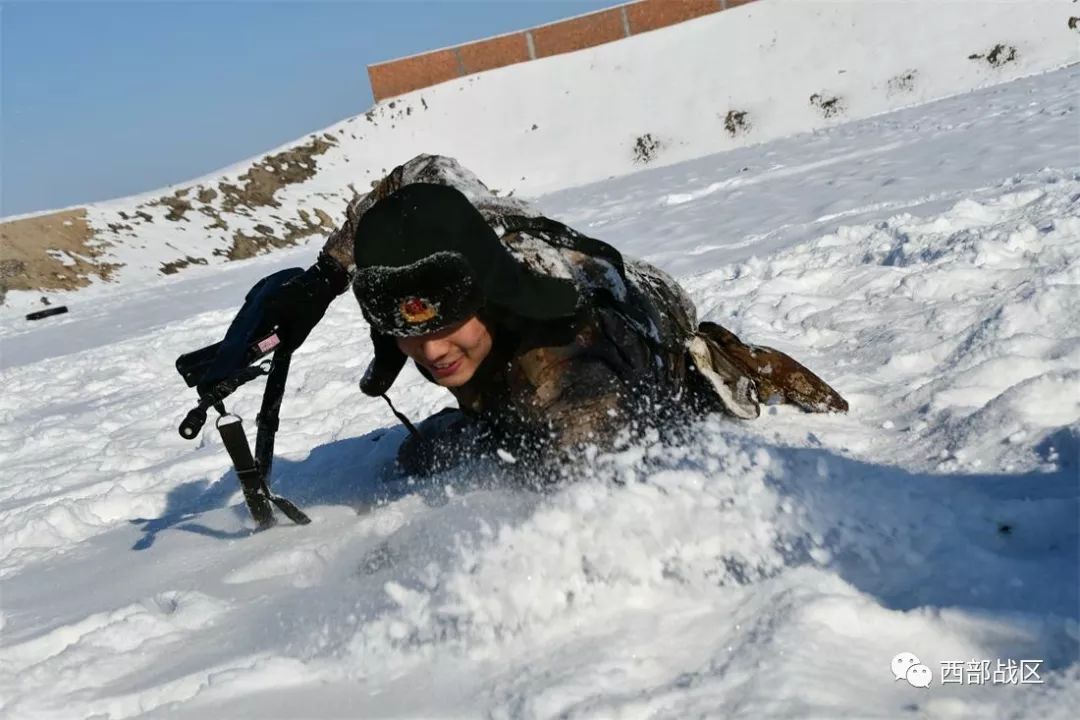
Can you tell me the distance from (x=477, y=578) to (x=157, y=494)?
8.77ft

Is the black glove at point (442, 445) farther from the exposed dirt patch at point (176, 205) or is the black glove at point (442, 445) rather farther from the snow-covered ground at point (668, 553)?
the exposed dirt patch at point (176, 205)

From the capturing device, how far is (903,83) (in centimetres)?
2222

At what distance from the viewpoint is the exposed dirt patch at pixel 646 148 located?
23953 millimetres

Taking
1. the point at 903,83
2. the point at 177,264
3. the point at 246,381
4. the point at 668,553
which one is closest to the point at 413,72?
the point at 177,264

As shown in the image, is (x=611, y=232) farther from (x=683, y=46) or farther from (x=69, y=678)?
(x=683, y=46)

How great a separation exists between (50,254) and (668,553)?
22559mm

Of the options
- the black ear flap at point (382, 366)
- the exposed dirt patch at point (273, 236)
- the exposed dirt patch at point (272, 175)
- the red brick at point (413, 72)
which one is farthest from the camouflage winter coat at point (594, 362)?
the red brick at point (413, 72)

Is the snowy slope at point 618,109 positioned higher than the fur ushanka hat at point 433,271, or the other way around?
the fur ushanka hat at point 433,271

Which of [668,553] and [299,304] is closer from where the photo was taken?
[668,553]

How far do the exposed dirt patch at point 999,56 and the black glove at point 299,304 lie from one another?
21.0 m

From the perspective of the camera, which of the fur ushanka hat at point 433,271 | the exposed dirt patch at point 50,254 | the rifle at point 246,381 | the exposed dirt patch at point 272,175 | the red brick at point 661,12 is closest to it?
the fur ushanka hat at point 433,271

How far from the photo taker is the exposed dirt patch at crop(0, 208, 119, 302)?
811 inches

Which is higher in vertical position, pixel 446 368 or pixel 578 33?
pixel 578 33

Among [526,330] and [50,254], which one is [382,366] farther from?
[50,254]
